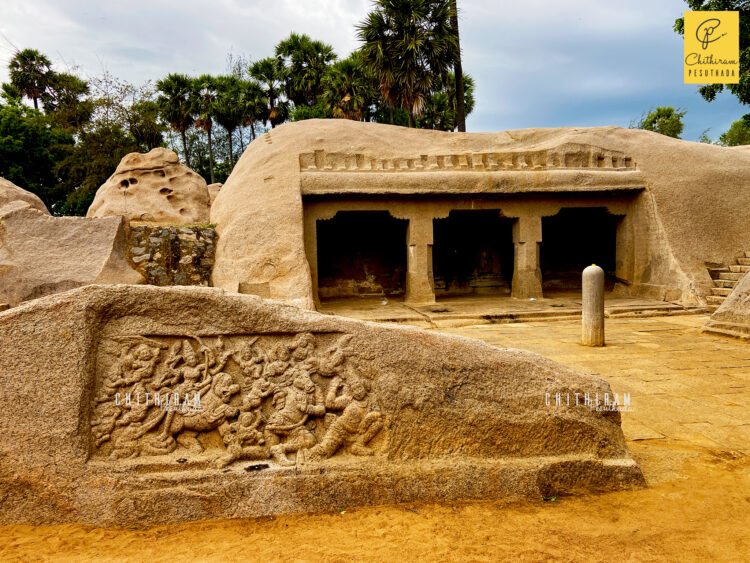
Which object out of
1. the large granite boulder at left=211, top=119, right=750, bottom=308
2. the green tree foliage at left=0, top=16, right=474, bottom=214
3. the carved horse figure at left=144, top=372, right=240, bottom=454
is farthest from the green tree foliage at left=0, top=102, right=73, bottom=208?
the carved horse figure at left=144, top=372, right=240, bottom=454

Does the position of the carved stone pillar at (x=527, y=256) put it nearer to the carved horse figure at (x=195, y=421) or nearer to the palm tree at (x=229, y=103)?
the carved horse figure at (x=195, y=421)

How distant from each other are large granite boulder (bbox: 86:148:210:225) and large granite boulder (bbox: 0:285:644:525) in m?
8.57

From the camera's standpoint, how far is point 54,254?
7566 mm

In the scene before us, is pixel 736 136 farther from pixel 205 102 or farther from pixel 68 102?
pixel 68 102

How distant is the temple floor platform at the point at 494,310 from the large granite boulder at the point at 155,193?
157 inches

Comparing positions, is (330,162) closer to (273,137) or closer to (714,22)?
(273,137)

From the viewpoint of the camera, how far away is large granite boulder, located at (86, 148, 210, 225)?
1058 cm

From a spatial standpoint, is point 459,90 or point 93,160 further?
point 93,160

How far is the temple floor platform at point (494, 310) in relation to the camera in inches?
325

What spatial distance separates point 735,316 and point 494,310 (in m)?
3.56

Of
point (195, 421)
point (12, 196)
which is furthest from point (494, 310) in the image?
point (12, 196)

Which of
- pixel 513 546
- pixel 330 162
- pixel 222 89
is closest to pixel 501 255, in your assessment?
pixel 330 162

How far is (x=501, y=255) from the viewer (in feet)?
41.4

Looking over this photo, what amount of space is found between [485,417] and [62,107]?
87.9ft
